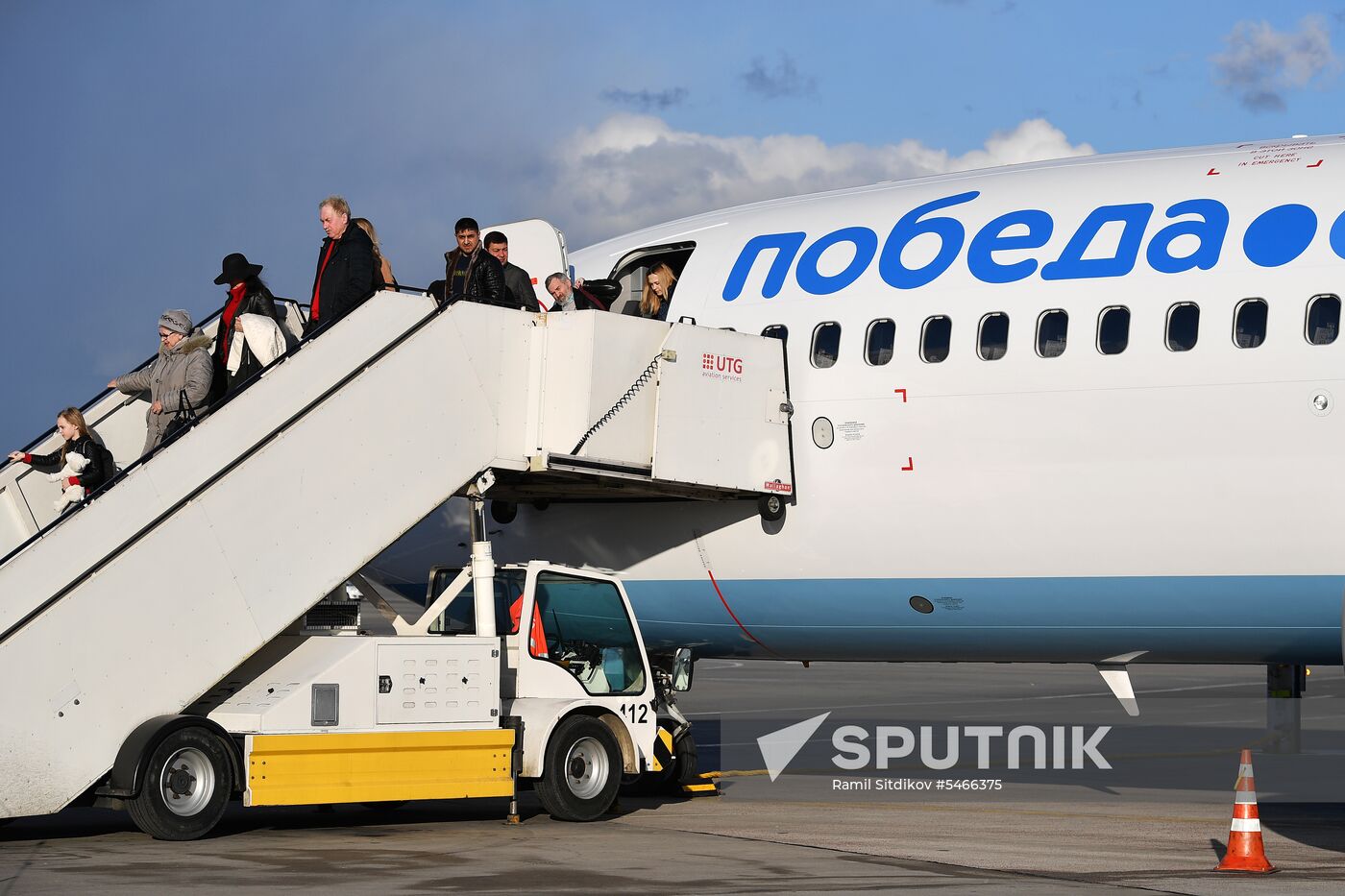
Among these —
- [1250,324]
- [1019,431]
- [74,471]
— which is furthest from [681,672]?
[1250,324]

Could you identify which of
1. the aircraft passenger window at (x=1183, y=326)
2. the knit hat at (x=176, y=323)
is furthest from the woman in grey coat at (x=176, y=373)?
the aircraft passenger window at (x=1183, y=326)

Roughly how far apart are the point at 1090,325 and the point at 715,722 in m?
18.9

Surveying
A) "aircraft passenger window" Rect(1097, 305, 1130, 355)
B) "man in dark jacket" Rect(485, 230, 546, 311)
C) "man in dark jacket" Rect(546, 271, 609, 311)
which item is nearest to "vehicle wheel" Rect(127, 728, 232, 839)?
"man in dark jacket" Rect(485, 230, 546, 311)

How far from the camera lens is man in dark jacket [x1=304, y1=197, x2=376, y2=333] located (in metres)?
16.2

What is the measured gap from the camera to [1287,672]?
73.4ft

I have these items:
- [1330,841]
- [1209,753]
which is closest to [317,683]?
[1330,841]

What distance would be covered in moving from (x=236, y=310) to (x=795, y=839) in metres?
7.27

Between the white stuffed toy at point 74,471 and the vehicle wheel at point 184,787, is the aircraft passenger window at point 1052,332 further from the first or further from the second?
the white stuffed toy at point 74,471

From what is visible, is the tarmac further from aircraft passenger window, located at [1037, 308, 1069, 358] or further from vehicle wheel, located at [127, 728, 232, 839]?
aircraft passenger window, located at [1037, 308, 1069, 358]

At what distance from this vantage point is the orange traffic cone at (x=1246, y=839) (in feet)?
42.2

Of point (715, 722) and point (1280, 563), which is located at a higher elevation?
point (1280, 563)

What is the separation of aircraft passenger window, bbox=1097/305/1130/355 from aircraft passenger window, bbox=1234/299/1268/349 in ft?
3.20

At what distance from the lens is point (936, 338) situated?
659 inches

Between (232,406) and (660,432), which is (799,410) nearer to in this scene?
A: (660,432)
